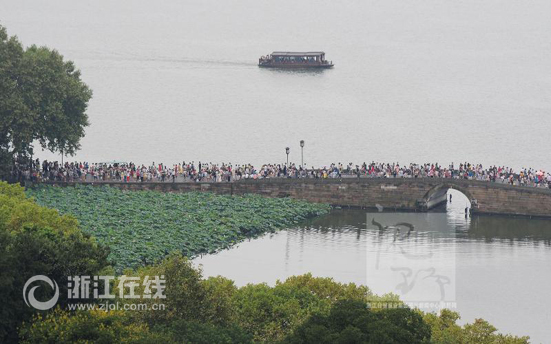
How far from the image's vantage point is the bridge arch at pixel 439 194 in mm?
99188

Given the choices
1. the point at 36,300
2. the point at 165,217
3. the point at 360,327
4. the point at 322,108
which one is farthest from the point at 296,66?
the point at 360,327

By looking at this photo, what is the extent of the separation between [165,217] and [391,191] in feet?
57.9

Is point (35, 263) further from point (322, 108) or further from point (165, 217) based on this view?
point (322, 108)

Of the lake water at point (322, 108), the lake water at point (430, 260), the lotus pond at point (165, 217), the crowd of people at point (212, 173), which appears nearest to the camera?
the lake water at point (430, 260)

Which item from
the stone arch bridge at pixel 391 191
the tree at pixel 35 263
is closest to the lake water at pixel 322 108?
the stone arch bridge at pixel 391 191

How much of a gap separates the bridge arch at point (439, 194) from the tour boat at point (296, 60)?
231 ft

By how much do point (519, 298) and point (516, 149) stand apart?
5734 cm

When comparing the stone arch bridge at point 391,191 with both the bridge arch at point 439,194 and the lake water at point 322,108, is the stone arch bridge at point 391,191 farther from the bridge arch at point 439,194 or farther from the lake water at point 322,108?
the lake water at point 322,108

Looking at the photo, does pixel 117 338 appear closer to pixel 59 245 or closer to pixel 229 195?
pixel 59 245

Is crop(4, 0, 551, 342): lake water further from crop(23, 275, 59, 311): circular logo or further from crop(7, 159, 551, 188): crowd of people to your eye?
crop(23, 275, 59, 311): circular logo

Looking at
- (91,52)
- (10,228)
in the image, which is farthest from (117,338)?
(91,52)

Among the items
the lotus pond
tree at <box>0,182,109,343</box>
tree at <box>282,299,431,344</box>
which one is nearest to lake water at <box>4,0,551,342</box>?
the lotus pond

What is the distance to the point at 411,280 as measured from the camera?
83.1 metres

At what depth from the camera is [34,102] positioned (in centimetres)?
10262
